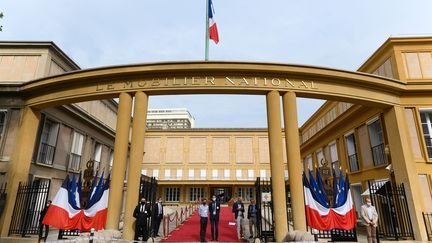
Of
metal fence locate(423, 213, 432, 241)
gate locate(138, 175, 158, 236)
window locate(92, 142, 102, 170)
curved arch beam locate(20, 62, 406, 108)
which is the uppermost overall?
curved arch beam locate(20, 62, 406, 108)

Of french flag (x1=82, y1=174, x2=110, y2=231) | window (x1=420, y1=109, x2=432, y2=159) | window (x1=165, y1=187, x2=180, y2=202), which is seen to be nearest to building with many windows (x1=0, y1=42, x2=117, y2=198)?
french flag (x1=82, y1=174, x2=110, y2=231)

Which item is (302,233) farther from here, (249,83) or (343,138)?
(343,138)

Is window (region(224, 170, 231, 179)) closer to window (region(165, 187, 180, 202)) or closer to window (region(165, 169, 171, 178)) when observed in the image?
window (region(165, 187, 180, 202))

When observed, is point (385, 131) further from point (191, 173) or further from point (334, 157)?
point (191, 173)

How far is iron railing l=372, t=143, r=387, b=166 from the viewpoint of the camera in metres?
14.1

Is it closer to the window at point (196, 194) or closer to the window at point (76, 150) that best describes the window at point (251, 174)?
the window at point (196, 194)

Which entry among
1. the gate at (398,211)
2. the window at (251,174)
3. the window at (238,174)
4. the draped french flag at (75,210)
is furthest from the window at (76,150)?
the window at (251,174)

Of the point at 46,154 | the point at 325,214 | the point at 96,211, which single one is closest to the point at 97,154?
the point at 46,154

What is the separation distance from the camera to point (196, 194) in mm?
Answer: 39125

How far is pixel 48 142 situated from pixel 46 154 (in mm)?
684

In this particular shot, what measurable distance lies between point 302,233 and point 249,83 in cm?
544

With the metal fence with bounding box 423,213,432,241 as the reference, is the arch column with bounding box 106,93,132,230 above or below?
above

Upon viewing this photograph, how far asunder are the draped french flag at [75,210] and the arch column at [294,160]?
6.71 metres

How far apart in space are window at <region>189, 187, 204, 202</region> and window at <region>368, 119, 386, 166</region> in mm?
27822
